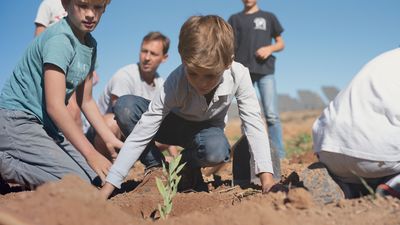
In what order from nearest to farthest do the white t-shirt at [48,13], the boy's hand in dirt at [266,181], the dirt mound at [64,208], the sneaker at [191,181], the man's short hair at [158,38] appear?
the dirt mound at [64,208]
the boy's hand in dirt at [266,181]
the sneaker at [191,181]
the white t-shirt at [48,13]
the man's short hair at [158,38]

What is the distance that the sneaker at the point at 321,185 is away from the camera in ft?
7.06

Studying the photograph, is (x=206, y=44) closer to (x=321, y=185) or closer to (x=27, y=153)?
(x=321, y=185)

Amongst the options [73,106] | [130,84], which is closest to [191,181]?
[73,106]

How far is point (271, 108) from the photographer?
5.25 m

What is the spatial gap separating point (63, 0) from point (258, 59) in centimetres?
271

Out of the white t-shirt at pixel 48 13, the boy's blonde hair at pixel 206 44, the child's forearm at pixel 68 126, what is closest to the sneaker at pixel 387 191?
the boy's blonde hair at pixel 206 44

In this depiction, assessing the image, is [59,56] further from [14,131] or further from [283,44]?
[283,44]

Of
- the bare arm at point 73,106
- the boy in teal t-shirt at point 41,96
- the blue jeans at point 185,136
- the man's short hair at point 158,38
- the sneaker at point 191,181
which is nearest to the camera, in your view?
the boy in teal t-shirt at point 41,96

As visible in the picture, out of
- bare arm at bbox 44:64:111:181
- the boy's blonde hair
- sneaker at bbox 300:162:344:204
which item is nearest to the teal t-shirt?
bare arm at bbox 44:64:111:181

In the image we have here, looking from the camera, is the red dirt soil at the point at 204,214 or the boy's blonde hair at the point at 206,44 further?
the boy's blonde hair at the point at 206,44

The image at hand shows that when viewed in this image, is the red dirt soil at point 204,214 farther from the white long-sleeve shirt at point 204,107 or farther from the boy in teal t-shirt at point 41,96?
the boy in teal t-shirt at point 41,96

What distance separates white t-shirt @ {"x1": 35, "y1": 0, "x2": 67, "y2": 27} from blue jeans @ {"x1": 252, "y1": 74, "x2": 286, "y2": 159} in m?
2.33

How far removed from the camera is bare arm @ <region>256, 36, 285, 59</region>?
524 cm

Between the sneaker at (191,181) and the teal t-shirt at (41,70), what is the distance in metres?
1.00
